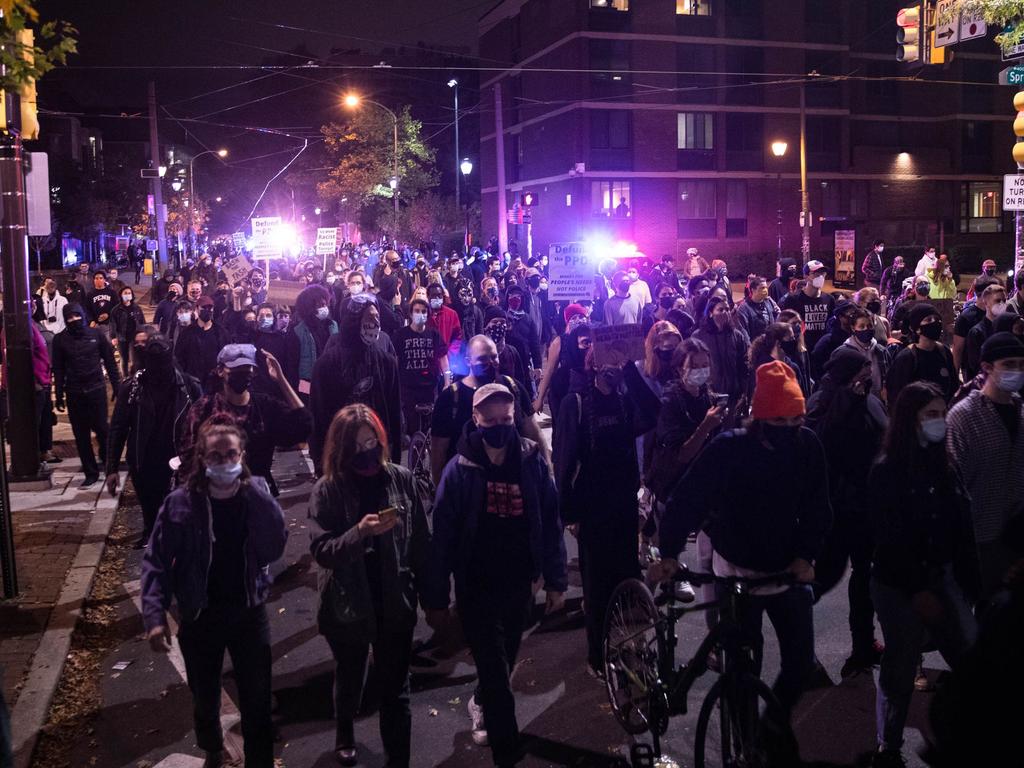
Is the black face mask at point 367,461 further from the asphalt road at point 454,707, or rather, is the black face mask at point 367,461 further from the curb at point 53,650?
the curb at point 53,650

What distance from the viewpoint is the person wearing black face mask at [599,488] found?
6.32 m

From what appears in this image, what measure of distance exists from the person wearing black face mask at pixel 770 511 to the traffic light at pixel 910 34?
14.1m

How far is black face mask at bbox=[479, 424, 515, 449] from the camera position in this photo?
208 inches

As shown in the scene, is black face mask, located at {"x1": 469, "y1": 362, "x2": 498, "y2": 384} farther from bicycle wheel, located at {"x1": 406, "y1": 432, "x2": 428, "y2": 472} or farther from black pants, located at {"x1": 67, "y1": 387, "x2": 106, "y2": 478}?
black pants, located at {"x1": 67, "y1": 387, "x2": 106, "y2": 478}

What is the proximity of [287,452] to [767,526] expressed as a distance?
32.2 feet

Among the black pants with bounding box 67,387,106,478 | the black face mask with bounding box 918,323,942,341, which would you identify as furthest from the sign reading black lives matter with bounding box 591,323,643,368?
the black pants with bounding box 67,387,106,478

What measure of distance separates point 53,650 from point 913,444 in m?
5.63

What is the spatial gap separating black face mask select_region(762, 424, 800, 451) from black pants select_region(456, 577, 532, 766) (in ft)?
4.67

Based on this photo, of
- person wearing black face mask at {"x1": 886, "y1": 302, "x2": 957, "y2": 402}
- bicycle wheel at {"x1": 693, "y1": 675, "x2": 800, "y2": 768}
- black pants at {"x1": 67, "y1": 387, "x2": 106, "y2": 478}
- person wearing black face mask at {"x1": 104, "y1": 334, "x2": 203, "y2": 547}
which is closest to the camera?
bicycle wheel at {"x1": 693, "y1": 675, "x2": 800, "y2": 768}

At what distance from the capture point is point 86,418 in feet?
38.9

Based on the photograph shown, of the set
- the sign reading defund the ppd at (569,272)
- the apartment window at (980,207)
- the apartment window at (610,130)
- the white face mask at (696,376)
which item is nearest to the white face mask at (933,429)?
the white face mask at (696,376)

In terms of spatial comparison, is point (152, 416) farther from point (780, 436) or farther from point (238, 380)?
point (780, 436)

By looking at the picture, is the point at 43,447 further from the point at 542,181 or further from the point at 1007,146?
the point at 1007,146

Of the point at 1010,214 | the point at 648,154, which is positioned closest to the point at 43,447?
the point at 648,154
